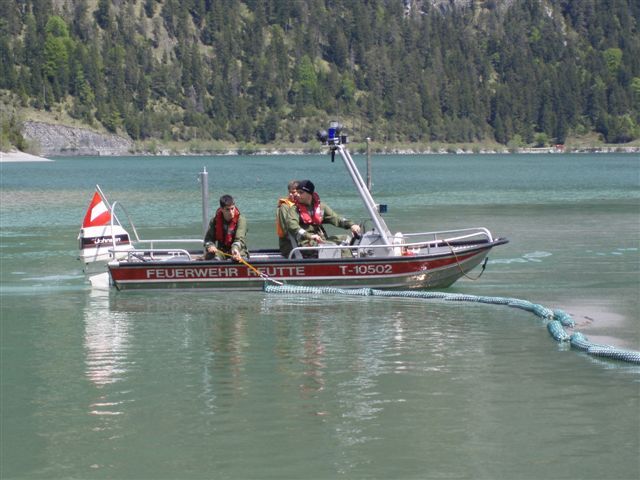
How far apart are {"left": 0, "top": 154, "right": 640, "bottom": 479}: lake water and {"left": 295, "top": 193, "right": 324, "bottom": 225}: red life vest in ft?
4.85

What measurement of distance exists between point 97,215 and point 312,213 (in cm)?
473

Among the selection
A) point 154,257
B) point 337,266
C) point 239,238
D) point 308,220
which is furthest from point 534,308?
point 154,257

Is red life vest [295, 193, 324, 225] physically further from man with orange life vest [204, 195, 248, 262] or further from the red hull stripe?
man with orange life vest [204, 195, 248, 262]

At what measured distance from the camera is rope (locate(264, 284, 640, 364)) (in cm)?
1725

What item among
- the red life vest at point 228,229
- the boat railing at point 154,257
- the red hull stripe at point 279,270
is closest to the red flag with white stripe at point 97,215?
the boat railing at point 154,257

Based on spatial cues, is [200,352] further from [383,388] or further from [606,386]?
[606,386]

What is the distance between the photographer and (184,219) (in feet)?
170

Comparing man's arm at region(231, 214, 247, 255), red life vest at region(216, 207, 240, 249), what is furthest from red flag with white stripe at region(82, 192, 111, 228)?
man's arm at region(231, 214, 247, 255)

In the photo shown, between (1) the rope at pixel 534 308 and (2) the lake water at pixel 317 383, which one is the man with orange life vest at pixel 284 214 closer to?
(1) the rope at pixel 534 308

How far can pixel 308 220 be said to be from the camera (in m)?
23.8

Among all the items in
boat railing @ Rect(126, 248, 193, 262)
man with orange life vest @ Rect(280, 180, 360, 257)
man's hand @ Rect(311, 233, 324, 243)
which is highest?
man with orange life vest @ Rect(280, 180, 360, 257)

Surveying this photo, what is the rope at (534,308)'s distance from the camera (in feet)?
56.6

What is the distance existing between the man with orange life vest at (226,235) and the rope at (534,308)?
39.5 inches

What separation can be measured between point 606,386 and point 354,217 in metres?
37.9
